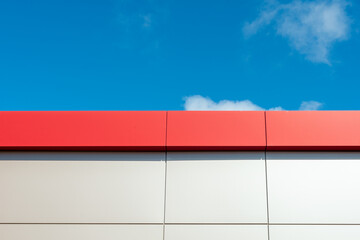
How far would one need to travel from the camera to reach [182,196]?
17.6 ft

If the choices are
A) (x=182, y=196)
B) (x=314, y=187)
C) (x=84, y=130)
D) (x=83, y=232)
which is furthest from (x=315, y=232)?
(x=84, y=130)

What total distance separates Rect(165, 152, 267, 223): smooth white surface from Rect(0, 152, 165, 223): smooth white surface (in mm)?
202

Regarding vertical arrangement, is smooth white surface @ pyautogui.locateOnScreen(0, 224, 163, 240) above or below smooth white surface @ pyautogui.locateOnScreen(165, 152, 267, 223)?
below

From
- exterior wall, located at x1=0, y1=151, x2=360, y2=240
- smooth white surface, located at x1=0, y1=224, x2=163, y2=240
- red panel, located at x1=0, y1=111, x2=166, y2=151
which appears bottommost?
smooth white surface, located at x1=0, y1=224, x2=163, y2=240

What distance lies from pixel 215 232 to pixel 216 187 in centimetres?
60

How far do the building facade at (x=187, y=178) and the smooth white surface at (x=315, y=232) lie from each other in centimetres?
1

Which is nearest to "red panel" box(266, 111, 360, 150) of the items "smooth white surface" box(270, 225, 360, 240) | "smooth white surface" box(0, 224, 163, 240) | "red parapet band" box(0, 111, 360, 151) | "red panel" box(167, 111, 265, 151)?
"red parapet band" box(0, 111, 360, 151)

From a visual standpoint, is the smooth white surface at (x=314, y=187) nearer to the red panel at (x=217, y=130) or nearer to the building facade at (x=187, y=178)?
the building facade at (x=187, y=178)

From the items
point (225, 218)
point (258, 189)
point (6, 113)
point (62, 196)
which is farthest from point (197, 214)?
point (6, 113)

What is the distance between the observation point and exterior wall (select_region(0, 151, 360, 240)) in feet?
17.2

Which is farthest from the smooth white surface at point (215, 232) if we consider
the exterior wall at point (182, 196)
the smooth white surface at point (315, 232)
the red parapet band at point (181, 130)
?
the red parapet band at point (181, 130)

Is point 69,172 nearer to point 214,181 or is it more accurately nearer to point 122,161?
point 122,161

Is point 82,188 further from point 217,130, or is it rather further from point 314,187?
point 314,187

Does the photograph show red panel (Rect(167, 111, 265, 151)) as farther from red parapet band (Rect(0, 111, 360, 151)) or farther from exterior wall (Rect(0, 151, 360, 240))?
exterior wall (Rect(0, 151, 360, 240))
